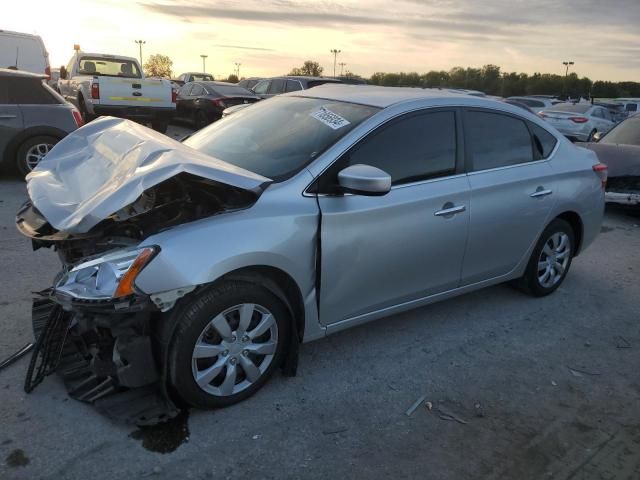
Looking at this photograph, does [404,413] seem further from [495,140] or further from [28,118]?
[28,118]

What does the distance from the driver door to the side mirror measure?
15 cm

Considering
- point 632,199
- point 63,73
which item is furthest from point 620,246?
point 63,73

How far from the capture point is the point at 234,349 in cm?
293

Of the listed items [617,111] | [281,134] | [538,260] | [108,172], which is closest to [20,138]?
[108,172]

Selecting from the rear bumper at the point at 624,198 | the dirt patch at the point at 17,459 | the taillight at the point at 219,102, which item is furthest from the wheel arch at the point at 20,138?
the rear bumper at the point at 624,198

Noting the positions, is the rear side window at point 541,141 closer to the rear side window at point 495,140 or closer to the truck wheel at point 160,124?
the rear side window at point 495,140

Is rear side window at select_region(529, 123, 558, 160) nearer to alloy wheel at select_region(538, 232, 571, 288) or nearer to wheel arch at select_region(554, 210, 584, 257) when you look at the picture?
wheel arch at select_region(554, 210, 584, 257)

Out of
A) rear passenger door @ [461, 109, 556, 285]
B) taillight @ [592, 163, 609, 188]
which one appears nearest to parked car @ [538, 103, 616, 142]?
taillight @ [592, 163, 609, 188]

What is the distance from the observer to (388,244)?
338 cm

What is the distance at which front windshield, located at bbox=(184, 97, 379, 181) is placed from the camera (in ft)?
10.9

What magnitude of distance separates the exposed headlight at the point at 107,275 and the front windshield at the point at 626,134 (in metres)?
8.47

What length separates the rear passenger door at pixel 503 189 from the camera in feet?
12.8

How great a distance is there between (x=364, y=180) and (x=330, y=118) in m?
0.78

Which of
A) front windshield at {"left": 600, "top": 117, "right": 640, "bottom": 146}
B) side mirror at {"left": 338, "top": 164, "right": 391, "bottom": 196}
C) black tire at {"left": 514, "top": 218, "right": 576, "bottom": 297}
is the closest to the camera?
side mirror at {"left": 338, "top": 164, "right": 391, "bottom": 196}
